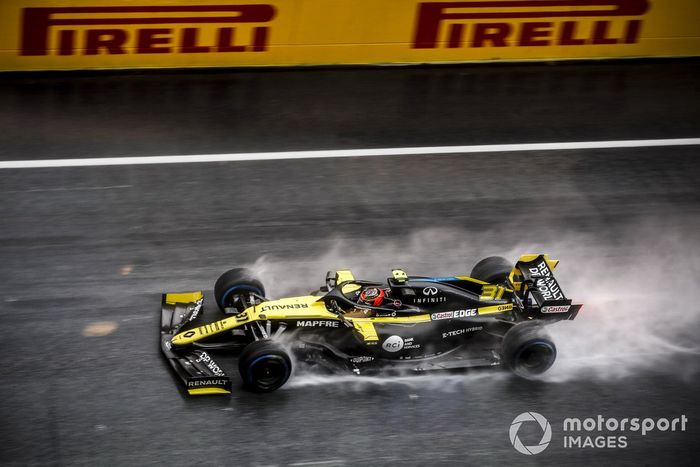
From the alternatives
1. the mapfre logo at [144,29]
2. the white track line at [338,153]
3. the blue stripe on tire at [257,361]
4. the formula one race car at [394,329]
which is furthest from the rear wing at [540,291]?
the mapfre logo at [144,29]

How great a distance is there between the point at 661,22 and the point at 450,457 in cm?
1222

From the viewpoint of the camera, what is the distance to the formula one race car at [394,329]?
10.4 meters

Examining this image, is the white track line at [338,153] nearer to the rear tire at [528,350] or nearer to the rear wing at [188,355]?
the rear wing at [188,355]

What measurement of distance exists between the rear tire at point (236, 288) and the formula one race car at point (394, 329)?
0.74 feet

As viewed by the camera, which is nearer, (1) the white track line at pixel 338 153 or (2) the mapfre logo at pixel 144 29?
(1) the white track line at pixel 338 153

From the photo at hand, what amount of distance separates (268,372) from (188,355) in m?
1.13

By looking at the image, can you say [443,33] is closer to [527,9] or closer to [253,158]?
[527,9]

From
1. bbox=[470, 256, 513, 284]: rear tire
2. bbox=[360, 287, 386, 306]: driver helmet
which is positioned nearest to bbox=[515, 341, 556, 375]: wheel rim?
bbox=[470, 256, 513, 284]: rear tire

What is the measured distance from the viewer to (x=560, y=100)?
1739 cm

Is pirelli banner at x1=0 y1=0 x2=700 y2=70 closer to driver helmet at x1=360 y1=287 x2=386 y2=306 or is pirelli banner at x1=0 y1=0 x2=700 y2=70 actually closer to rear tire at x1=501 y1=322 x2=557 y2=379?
driver helmet at x1=360 y1=287 x2=386 y2=306

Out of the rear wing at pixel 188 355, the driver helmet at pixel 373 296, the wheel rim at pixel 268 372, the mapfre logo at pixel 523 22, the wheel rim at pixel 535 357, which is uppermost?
the mapfre logo at pixel 523 22

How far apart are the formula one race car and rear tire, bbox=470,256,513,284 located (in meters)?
→ 0.48

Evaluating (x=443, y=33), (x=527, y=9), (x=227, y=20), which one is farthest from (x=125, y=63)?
(x=527, y=9)

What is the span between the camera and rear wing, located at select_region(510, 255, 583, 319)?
35.2 ft
